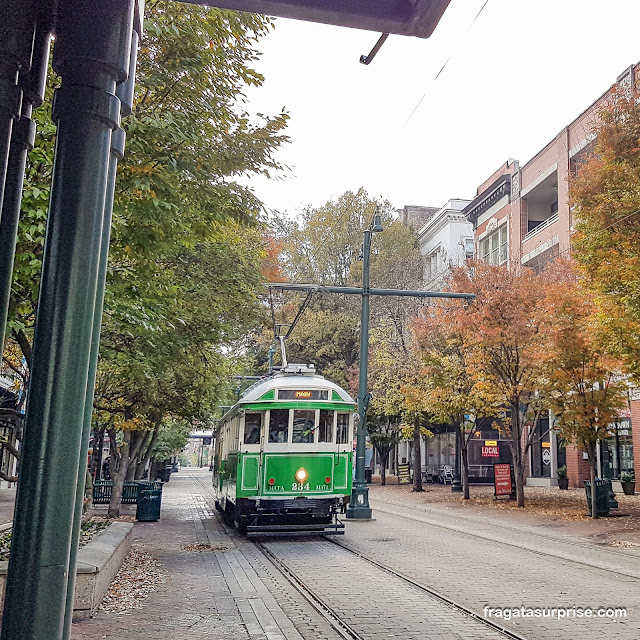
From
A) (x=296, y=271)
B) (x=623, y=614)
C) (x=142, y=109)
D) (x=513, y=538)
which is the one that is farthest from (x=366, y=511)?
(x=296, y=271)

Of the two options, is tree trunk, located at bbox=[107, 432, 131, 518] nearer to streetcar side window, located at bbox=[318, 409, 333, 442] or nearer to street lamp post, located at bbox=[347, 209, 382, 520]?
street lamp post, located at bbox=[347, 209, 382, 520]

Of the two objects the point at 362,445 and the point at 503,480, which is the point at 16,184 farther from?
the point at 503,480

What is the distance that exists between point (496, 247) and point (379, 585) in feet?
112

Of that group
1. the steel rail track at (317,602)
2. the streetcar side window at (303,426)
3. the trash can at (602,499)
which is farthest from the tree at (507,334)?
the steel rail track at (317,602)

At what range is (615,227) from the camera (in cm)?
1669

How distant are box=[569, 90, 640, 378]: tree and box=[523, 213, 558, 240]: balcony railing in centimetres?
1807

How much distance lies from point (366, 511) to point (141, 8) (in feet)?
60.3

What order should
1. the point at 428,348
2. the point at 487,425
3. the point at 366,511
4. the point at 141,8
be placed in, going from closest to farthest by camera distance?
1. the point at 141,8
2. the point at 366,511
3. the point at 428,348
4. the point at 487,425

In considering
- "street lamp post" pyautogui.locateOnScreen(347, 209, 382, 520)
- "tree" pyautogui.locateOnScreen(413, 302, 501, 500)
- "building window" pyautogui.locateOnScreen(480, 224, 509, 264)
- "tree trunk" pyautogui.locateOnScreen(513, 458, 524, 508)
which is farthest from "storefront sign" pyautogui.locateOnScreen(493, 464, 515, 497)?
"building window" pyautogui.locateOnScreen(480, 224, 509, 264)

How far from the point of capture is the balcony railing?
35.1m

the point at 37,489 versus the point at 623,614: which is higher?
the point at 37,489

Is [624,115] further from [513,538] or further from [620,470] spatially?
[620,470]

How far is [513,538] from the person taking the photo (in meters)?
16.0

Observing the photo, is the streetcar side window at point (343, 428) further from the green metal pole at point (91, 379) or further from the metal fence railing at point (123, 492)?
the green metal pole at point (91, 379)
